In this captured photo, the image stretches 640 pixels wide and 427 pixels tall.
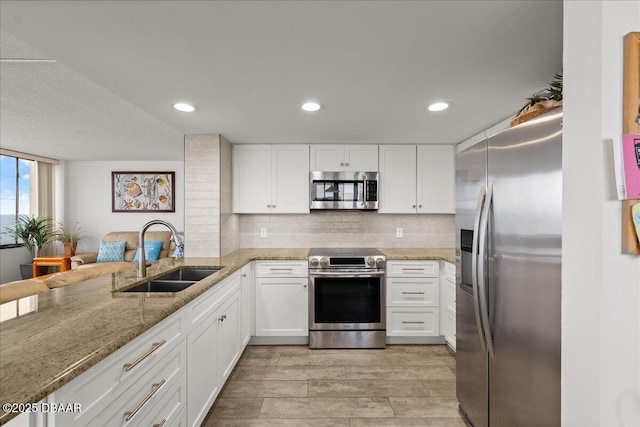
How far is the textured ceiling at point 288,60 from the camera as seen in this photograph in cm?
129

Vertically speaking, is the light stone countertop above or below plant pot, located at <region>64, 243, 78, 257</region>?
above

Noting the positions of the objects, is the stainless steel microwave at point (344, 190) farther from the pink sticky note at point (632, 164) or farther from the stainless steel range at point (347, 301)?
the pink sticky note at point (632, 164)

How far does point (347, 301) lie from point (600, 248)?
2.56 m

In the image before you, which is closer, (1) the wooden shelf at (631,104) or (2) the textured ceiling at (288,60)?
(1) the wooden shelf at (631,104)

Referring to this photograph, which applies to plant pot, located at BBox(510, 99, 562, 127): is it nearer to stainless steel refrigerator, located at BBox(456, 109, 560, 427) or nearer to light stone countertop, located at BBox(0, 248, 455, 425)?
stainless steel refrigerator, located at BBox(456, 109, 560, 427)

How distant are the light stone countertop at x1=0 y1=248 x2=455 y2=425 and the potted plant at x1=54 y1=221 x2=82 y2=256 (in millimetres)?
4920

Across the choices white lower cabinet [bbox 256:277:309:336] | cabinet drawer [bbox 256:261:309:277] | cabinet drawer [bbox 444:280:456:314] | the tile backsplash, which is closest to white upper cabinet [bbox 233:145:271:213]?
the tile backsplash

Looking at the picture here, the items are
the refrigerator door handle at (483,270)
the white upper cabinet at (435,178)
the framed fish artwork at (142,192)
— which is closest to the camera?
the refrigerator door handle at (483,270)

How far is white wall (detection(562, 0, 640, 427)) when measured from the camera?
84cm

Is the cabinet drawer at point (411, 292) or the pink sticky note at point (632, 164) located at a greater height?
the pink sticky note at point (632, 164)

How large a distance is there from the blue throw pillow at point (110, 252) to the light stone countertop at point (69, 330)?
4.04 metres

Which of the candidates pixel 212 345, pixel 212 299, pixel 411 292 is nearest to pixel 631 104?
pixel 212 299

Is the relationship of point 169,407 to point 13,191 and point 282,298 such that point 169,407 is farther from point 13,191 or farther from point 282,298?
point 13,191

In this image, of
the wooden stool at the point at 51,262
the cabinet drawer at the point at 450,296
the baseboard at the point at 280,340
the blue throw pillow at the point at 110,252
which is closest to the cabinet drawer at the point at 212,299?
the baseboard at the point at 280,340
